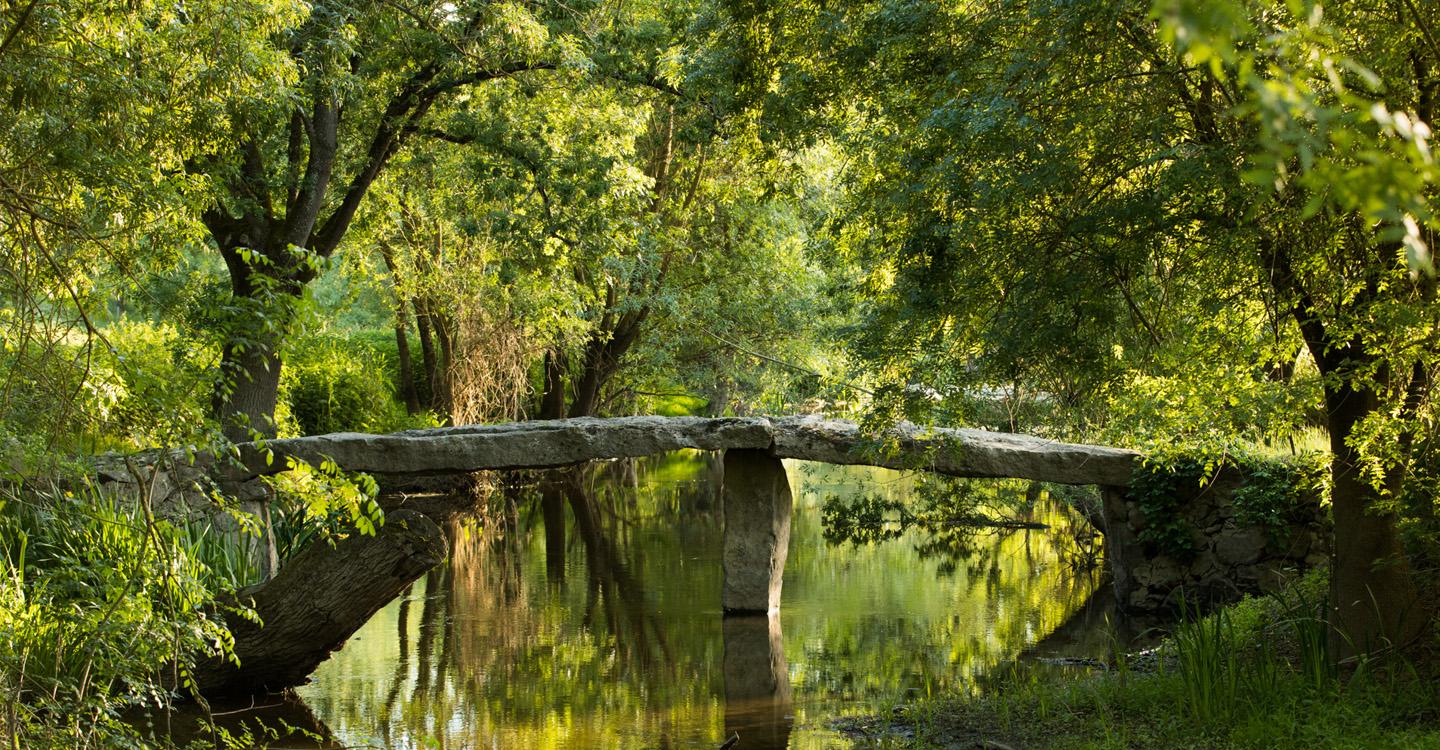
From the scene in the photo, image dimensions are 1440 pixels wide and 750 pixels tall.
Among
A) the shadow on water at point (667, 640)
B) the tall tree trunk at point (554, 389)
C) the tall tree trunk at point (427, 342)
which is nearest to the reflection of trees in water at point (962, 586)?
the shadow on water at point (667, 640)

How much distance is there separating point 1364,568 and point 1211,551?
4587 millimetres

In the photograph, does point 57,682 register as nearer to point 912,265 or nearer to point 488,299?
point 912,265

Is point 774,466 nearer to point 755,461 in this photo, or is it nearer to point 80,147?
point 755,461

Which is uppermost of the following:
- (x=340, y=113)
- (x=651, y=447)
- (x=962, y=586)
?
(x=340, y=113)

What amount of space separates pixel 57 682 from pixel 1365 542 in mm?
5851

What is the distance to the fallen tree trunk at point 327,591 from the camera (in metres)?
7.18

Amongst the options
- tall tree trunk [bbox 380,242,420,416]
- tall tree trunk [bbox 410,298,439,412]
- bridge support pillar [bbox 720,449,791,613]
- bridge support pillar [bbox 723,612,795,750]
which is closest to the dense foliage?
bridge support pillar [bbox 723,612,795,750]

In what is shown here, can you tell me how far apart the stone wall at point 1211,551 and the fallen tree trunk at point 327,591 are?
20.1ft

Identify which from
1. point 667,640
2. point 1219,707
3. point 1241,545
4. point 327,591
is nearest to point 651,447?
point 667,640

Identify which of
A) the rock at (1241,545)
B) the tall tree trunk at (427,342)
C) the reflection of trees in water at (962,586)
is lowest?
the reflection of trees in water at (962,586)

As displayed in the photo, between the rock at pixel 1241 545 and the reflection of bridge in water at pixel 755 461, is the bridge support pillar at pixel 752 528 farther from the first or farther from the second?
the rock at pixel 1241 545

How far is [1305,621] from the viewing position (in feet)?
19.9

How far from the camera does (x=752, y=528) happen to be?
10.7 meters

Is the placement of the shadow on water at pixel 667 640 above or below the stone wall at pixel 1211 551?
below
